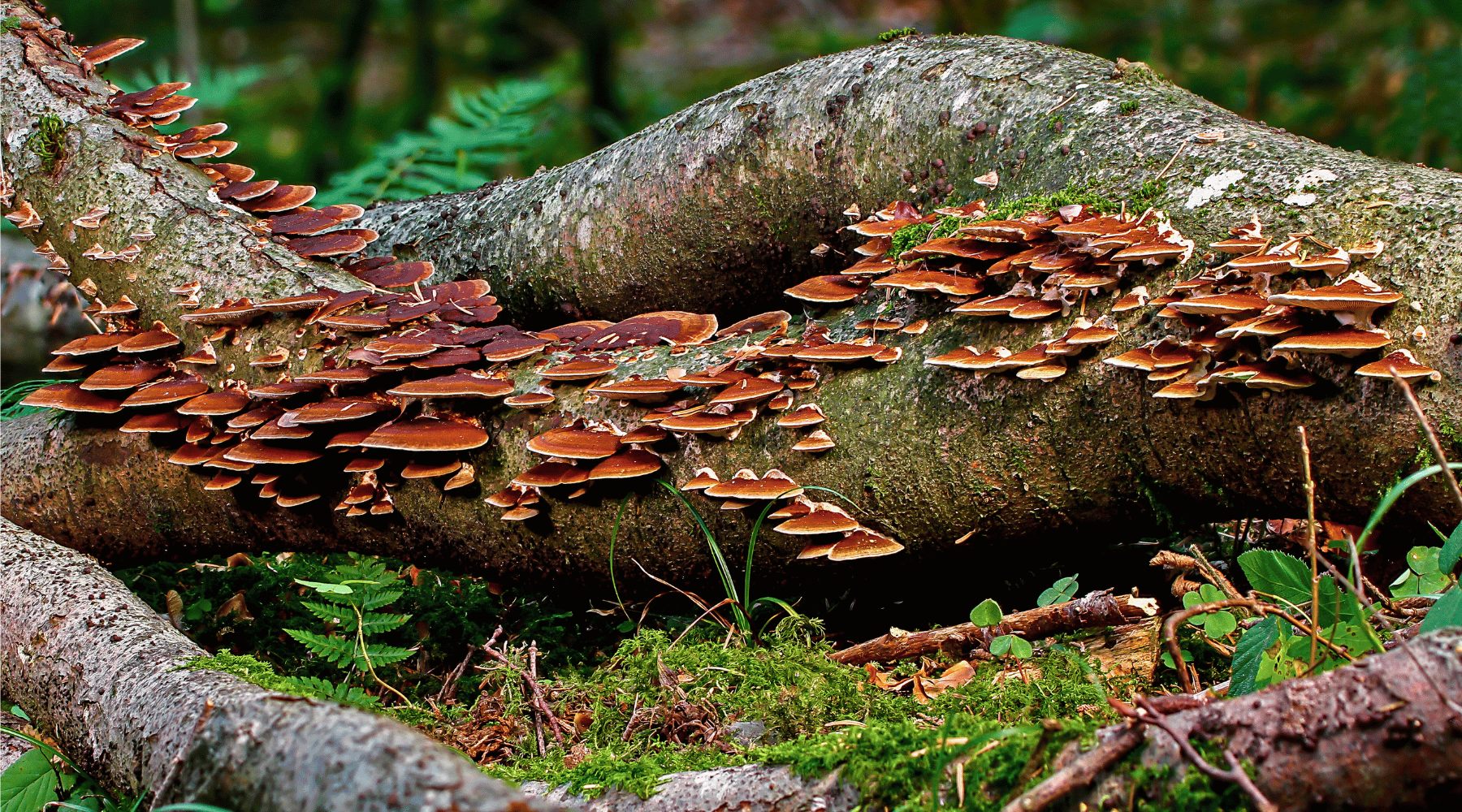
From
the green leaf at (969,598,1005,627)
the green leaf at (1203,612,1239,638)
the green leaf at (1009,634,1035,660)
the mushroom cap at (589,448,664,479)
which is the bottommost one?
the green leaf at (1009,634,1035,660)

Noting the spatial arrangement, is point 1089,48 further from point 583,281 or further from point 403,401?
point 403,401

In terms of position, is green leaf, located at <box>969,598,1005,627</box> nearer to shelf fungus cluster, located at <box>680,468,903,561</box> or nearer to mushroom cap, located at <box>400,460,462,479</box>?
shelf fungus cluster, located at <box>680,468,903,561</box>

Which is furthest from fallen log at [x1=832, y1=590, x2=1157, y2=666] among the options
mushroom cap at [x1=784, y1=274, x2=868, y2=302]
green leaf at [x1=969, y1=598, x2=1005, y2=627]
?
mushroom cap at [x1=784, y1=274, x2=868, y2=302]

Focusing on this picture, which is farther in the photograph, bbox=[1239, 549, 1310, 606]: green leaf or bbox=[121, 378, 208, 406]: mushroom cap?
bbox=[121, 378, 208, 406]: mushroom cap

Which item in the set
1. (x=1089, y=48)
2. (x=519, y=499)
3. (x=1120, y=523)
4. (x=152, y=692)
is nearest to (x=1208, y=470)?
(x=1120, y=523)

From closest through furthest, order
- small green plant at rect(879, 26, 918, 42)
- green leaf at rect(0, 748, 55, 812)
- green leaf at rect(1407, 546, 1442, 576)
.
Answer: green leaf at rect(1407, 546, 1442, 576), green leaf at rect(0, 748, 55, 812), small green plant at rect(879, 26, 918, 42)

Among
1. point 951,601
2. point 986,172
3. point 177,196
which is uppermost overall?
point 177,196

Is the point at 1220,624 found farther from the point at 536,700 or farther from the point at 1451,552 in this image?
the point at 536,700

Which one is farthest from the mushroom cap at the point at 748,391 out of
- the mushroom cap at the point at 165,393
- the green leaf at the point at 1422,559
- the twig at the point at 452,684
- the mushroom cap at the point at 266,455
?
the mushroom cap at the point at 165,393
